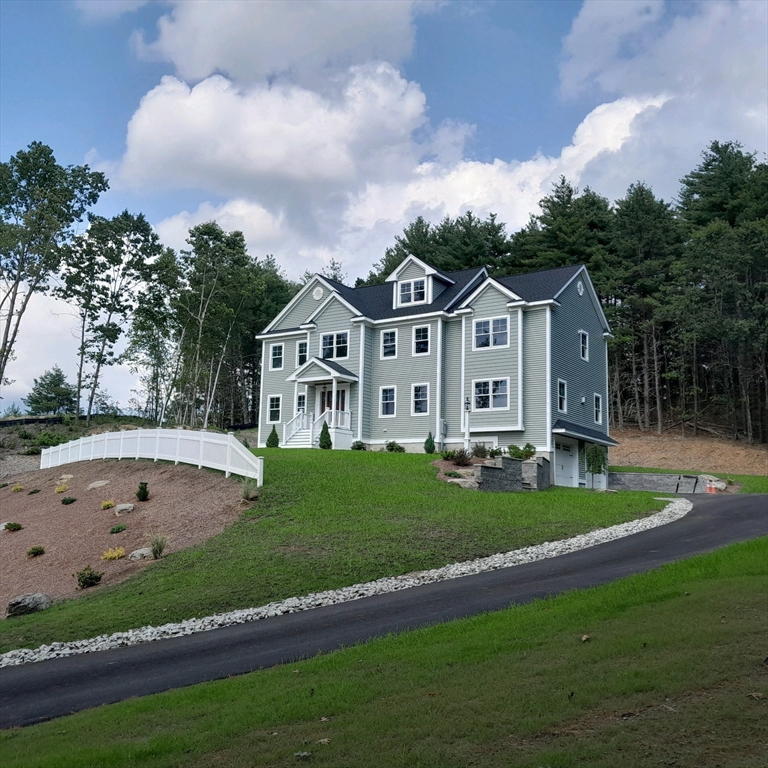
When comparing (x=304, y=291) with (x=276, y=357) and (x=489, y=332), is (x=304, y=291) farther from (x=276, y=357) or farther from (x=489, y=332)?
(x=489, y=332)

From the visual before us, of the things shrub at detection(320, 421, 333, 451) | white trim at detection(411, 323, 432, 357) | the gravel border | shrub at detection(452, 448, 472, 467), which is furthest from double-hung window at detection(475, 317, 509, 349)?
the gravel border

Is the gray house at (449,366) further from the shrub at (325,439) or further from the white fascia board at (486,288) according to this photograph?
the shrub at (325,439)

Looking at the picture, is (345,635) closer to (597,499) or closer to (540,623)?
(540,623)

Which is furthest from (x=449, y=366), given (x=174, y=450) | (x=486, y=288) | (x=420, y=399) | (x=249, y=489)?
(x=249, y=489)

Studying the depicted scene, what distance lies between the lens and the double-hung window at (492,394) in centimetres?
2978

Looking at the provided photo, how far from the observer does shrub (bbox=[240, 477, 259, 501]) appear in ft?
61.4

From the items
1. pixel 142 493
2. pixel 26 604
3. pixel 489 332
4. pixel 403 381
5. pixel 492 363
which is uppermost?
pixel 489 332

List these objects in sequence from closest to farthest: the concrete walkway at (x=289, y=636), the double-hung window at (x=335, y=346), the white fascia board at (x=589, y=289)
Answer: the concrete walkway at (x=289, y=636) → the white fascia board at (x=589, y=289) → the double-hung window at (x=335, y=346)

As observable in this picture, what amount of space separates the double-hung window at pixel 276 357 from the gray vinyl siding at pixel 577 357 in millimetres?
13696

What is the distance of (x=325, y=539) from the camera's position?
15594 millimetres

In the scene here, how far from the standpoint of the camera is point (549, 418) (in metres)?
28.5

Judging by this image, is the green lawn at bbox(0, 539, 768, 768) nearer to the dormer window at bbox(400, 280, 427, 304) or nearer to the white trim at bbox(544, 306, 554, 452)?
the white trim at bbox(544, 306, 554, 452)

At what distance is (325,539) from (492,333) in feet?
55.1

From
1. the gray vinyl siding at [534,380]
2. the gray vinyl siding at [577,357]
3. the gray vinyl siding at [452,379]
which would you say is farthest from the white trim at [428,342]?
the gray vinyl siding at [577,357]
